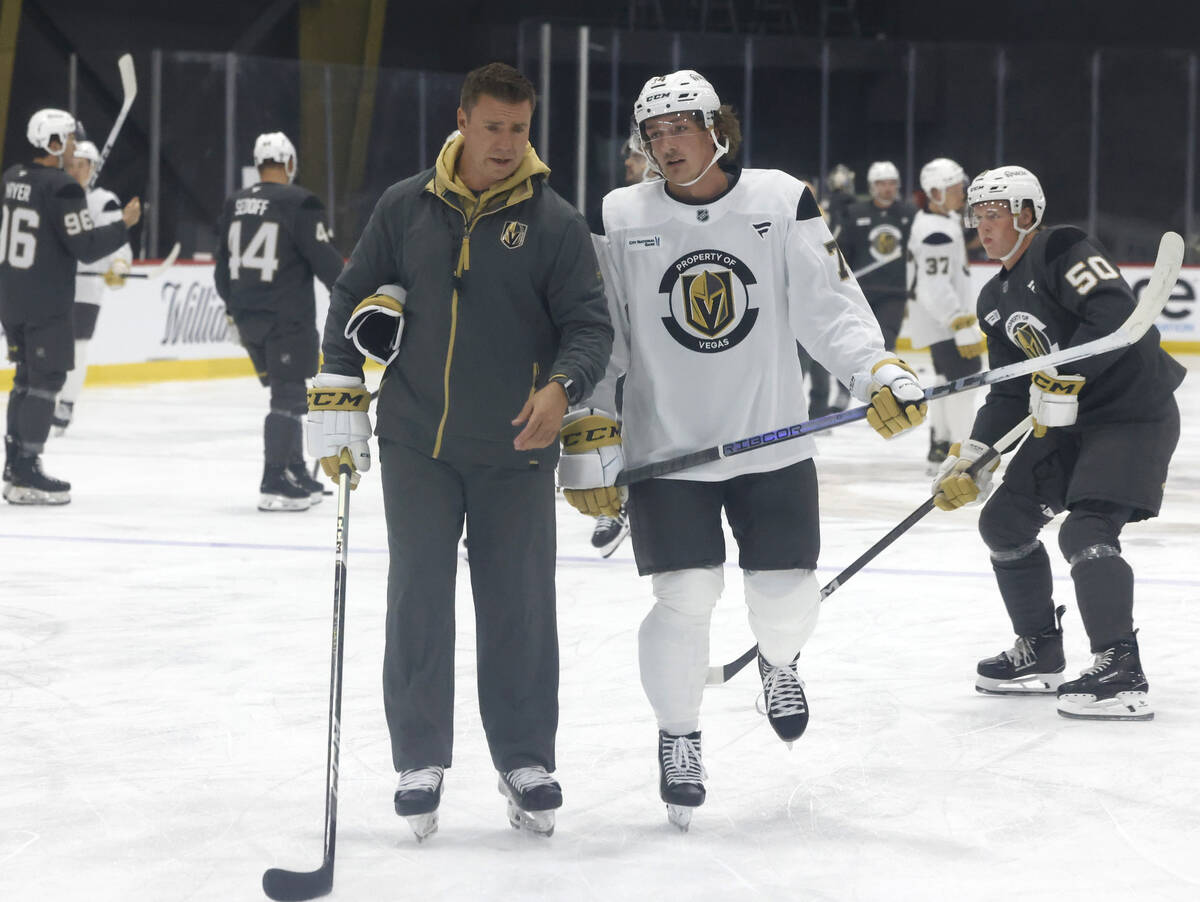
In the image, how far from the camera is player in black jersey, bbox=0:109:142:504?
6543 millimetres

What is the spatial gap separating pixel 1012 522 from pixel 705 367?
3.80ft

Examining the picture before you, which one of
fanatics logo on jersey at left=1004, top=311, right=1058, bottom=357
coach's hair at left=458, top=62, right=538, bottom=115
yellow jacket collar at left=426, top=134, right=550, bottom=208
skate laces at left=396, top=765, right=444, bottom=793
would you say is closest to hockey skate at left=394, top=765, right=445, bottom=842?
skate laces at left=396, top=765, right=444, bottom=793

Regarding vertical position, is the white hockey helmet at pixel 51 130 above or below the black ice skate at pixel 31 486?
above

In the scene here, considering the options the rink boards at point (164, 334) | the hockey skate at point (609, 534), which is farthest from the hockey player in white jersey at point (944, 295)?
the rink boards at point (164, 334)

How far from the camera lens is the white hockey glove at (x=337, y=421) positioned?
2762 millimetres

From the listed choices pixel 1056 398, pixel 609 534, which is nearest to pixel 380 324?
pixel 1056 398

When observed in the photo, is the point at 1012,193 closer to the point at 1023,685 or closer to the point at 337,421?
the point at 1023,685

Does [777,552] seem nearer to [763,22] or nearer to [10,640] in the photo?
[10,640]

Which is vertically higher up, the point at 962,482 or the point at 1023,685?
the point at 962,482

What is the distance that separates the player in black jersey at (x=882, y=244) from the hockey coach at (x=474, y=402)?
6.13m

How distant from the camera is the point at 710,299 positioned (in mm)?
2850

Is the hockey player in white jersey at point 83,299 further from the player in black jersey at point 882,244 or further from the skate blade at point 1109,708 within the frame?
the skate blade at point 1109,708

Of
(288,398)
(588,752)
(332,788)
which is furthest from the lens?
(288,398)

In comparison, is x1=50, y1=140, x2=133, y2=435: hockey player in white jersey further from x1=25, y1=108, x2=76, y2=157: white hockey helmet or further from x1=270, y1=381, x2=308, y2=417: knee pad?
x1=270, y1=381, x2=308, y2=417: knee pad
